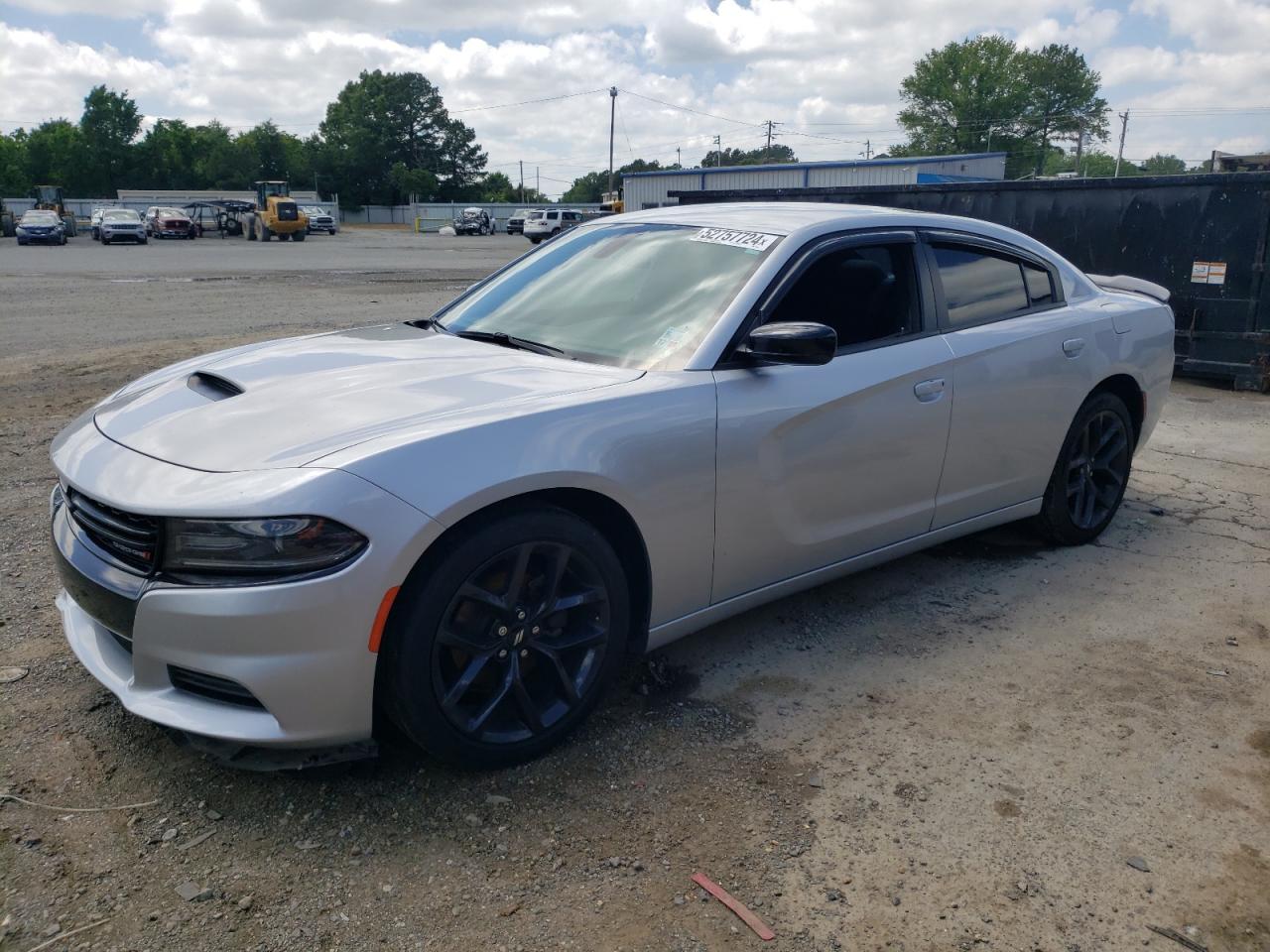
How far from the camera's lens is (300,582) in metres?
2.44

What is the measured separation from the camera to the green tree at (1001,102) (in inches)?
3639

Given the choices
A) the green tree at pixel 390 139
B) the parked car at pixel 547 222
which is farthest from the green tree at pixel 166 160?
the parked car at pixel 547 222

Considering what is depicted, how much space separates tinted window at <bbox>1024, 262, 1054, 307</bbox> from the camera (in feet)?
15.1

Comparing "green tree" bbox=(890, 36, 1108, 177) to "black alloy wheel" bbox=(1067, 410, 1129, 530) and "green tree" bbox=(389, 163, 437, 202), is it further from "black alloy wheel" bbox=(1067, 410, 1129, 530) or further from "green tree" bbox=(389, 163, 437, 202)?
"black alloy wheel" bbox=(1067, 410, 1129, 530)

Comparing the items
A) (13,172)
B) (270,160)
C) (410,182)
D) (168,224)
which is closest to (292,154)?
(270,160)

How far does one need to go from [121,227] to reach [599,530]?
4315 centimetres

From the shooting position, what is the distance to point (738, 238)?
12.3 feet

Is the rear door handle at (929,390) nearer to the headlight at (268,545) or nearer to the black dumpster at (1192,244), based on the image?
the headlight at (268,545)

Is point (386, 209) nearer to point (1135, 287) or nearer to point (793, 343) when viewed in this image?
point (1135, 287)

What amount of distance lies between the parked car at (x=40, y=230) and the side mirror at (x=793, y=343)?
44.4 meters

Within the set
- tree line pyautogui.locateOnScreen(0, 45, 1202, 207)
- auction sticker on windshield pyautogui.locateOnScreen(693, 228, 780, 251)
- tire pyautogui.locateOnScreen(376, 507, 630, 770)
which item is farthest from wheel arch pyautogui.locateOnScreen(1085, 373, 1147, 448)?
tree line pyautogui.locateOnScreen(0, 45, 1202, 207)

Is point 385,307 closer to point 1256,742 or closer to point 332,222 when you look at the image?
point 1256,742

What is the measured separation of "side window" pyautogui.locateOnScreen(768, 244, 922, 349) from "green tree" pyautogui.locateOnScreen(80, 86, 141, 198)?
350 ft

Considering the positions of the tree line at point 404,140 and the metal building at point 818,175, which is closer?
the metal building at point 818,175
